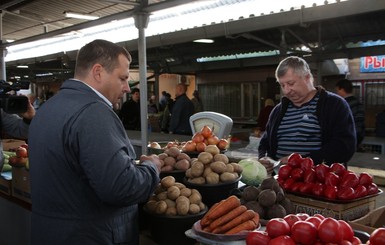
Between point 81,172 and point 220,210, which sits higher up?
point 81,172

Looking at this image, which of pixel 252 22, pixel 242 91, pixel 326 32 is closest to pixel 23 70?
pixel 242 91

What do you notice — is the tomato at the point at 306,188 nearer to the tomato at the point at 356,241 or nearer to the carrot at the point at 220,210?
the carrot at the point at 220,210

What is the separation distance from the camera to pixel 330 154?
2695 millimetres

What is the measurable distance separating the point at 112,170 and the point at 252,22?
143 inches

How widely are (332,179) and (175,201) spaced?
0.83 metres

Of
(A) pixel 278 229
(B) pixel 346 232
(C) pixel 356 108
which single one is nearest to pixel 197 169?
(A) pixel 278 229

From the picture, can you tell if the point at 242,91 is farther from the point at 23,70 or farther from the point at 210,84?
the point at 23,70

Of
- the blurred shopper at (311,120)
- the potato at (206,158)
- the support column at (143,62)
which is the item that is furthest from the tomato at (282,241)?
the support column at (143,62)

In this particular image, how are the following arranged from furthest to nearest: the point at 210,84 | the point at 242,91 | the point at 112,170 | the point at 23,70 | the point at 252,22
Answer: the point at 23,70 → the point at 210,84 → the point at 242,91 → the point at 252,22 → the point at 112,170

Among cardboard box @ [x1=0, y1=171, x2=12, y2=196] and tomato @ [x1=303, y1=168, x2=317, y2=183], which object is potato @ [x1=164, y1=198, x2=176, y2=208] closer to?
tomato @ [x1=303, y1=168, x2=317, y2=183]

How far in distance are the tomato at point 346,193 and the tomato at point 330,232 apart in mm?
733

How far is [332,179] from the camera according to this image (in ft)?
6.68

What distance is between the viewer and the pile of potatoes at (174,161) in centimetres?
242

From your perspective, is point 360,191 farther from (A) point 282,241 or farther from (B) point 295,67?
(B) point 295,67
